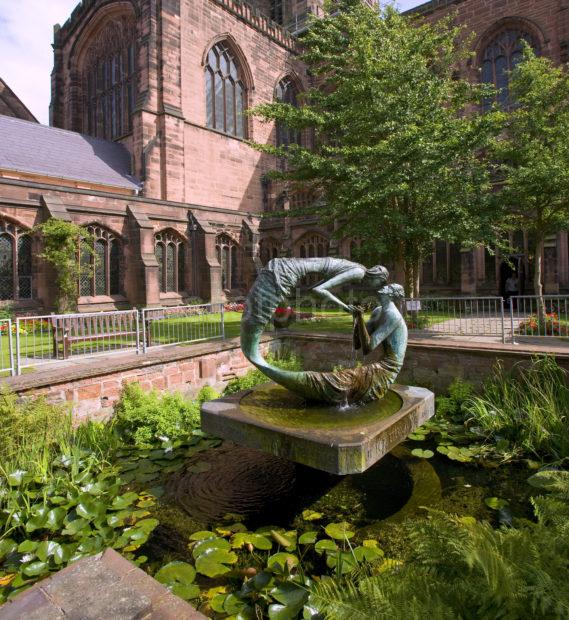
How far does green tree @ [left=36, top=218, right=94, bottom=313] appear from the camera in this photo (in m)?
15.5

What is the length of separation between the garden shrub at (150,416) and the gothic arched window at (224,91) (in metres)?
23.4

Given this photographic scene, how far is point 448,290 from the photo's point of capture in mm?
20234

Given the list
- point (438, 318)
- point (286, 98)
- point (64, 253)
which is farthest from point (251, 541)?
point (286, 98)

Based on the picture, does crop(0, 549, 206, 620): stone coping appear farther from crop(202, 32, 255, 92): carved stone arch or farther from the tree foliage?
crop(202, 32, 255, 92): carved stone arch

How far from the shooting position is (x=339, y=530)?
3.79 m

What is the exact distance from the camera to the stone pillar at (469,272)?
19089mm

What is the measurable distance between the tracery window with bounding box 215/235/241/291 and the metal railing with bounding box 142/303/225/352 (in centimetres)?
1357

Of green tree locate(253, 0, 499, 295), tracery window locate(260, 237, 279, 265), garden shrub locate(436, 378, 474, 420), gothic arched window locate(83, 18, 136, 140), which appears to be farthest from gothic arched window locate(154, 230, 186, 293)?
garden shrub locate(436, 378, 474, 420)

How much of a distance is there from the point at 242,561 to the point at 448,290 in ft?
62.5

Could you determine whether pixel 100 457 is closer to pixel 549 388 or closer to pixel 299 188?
pixel 549 388

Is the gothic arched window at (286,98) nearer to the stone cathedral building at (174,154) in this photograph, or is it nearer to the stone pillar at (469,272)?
the stone cathedral building at (174,154)

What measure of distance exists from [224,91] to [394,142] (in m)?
21.7

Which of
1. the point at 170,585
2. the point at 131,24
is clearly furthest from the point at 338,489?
the point at 131,24

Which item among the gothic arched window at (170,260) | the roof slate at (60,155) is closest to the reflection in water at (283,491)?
the gothic arched window at (170,260)
